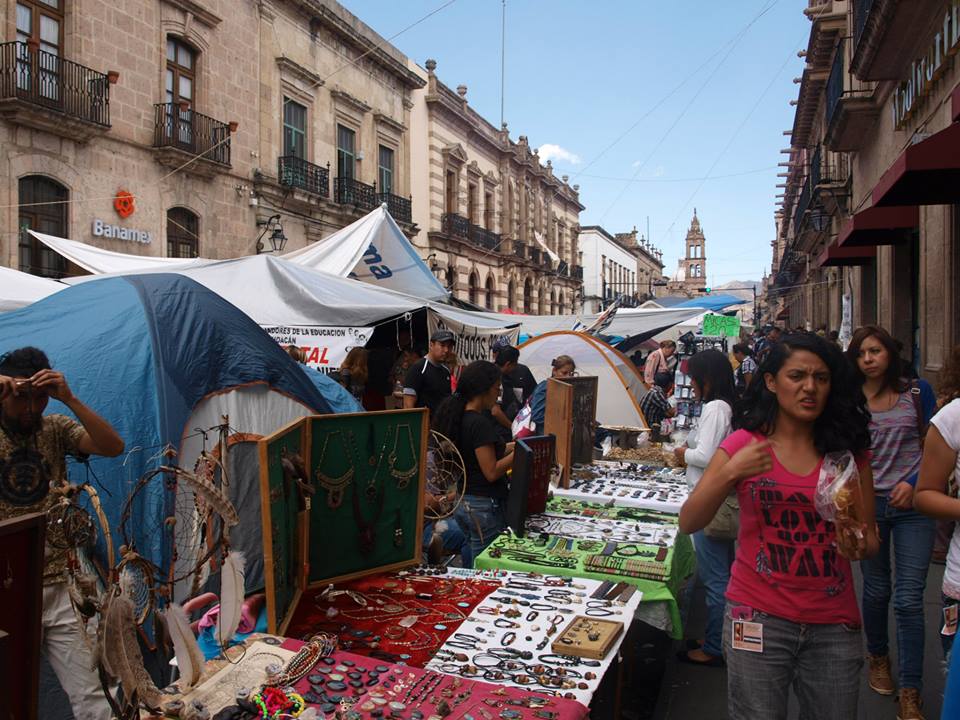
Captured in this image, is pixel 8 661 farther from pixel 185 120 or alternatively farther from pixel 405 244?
pixel 185 120

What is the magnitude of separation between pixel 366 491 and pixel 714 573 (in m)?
2.12

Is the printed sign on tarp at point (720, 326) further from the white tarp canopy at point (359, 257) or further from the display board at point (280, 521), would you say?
the display board at point (280, 521)

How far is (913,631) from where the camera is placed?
3635 millimetres

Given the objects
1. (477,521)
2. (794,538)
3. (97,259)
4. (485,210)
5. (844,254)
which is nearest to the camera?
(794,538)

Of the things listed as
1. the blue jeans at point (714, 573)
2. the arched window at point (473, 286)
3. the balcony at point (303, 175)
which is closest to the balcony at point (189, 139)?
the balcony at point (303, 175)

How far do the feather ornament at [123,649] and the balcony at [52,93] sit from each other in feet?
40.5

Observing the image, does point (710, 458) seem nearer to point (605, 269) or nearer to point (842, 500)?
point (842, 500)

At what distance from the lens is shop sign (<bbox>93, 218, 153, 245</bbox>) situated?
1372 centimetres

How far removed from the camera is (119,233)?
1420 centimetres

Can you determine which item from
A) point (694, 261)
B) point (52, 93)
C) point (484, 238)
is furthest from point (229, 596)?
point (694, 261)

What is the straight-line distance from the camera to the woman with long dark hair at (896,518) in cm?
362

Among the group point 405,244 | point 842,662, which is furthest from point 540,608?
point 405,244

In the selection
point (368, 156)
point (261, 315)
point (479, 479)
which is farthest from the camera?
point (368, 156)

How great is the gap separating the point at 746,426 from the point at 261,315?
6.10 metres
